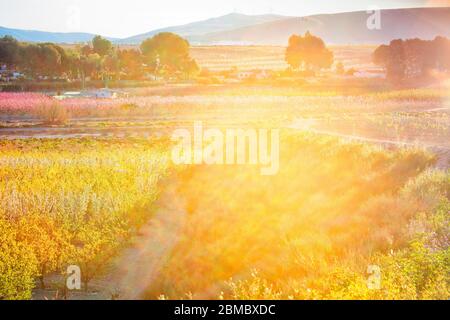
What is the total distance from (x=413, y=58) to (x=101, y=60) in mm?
38630

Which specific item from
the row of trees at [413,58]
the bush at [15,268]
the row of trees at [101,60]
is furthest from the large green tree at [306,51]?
the bush at [15,268]

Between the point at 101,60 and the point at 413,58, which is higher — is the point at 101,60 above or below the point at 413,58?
above

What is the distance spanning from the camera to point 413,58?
221 feet

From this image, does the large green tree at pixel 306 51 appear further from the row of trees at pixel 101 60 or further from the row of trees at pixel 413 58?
the row of trees at pixel 101 60

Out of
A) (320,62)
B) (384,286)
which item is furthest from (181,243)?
(320,62)

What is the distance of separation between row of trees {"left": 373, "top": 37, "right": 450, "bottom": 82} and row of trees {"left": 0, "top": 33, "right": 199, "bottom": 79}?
25316 mm

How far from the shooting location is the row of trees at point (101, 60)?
197ft

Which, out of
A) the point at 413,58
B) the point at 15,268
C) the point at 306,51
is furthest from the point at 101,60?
the point at 15,268

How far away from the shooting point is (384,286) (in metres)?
7.63

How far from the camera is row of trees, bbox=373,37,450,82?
66188mm

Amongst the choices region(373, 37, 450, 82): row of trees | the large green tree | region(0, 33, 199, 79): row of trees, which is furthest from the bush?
the large green tree

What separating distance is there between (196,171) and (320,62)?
233 ft

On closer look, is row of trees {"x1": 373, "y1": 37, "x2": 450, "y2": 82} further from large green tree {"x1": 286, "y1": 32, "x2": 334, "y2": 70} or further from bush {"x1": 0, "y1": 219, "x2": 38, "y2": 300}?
bush {"x1": 0, "y1": 219, "x2": 38, "y2": 300}

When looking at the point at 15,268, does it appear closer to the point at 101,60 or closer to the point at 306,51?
the point at 101,60
